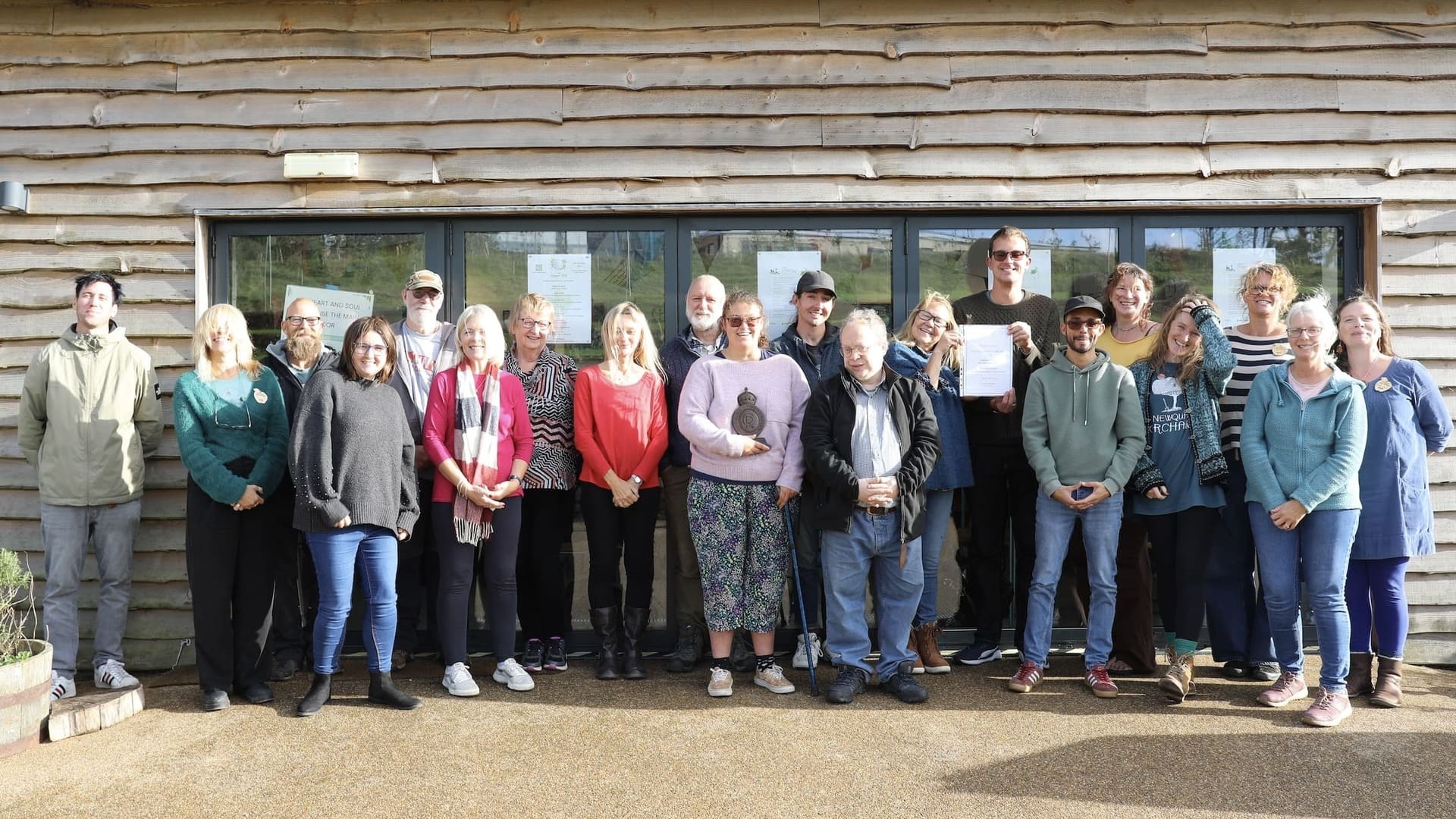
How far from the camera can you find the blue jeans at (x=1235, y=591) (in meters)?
4.60

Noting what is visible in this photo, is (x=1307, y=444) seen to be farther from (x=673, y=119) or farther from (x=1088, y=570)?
(x=673, y=119)

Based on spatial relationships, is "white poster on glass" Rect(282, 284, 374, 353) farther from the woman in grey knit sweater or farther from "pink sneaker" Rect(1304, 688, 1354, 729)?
"pink sneaker" Rect(1304, 688, 1354, 729)

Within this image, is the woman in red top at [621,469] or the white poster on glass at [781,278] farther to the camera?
the white poster on glass at [781,278]

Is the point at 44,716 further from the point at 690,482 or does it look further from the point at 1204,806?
the point at 1204,806

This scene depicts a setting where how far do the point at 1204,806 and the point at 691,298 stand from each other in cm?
287

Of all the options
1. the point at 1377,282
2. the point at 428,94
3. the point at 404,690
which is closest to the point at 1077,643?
the point at 1377,282

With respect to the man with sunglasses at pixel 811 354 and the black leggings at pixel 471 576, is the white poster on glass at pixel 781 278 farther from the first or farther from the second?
the black leggings at pixel 471 576

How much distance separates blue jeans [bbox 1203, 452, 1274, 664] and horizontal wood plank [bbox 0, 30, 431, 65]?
4283 mm

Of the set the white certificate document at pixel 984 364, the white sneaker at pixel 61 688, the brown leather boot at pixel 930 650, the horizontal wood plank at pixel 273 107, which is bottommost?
the white sneaker at pixel 61 688

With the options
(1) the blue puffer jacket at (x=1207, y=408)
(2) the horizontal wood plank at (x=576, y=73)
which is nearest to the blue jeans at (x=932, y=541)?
(1) the blue puffer jacket at (x=1207, y=408)

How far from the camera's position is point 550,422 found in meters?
4.73

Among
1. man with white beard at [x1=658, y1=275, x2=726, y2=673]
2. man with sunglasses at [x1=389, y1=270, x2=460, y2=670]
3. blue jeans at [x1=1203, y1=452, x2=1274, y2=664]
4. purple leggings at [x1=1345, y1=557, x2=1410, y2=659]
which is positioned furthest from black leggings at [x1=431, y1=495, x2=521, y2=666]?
purple leggings at [x1=1345, y1=557, x2=1410, y2=659]

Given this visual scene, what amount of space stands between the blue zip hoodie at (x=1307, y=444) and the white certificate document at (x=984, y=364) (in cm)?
102

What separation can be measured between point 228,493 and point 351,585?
0.64 metres
